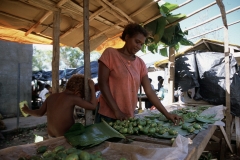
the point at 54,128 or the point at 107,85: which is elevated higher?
the point at 107,85

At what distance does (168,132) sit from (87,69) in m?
1.26

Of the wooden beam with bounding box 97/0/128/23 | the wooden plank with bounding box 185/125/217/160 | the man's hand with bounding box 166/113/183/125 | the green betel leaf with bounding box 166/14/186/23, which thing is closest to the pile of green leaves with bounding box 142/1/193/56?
the green betel leaf with bounding box 166/14/186/23

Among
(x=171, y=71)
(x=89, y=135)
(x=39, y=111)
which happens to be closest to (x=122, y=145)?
(x=89, y=135)

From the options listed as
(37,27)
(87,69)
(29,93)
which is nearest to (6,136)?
(29,93)

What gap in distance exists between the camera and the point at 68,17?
3.48 meters

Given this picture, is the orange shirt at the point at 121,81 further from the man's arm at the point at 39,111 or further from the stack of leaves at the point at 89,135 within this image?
the man's arm at the point at 39,111

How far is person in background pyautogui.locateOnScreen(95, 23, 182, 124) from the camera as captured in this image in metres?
2.16

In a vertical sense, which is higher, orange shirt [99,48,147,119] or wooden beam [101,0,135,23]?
wooden beam [101,0,135,23]

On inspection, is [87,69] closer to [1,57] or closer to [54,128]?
[54,128]

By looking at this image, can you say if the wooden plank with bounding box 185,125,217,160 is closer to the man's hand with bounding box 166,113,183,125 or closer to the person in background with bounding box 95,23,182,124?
the man's hand with bounding box 166,113,183,125

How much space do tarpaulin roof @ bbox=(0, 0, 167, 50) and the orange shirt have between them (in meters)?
1.19

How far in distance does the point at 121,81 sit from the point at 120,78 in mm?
41

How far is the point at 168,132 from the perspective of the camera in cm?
181

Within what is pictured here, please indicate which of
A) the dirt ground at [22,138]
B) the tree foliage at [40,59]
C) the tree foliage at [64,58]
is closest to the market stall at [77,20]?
the dirt ground at [22,138]
